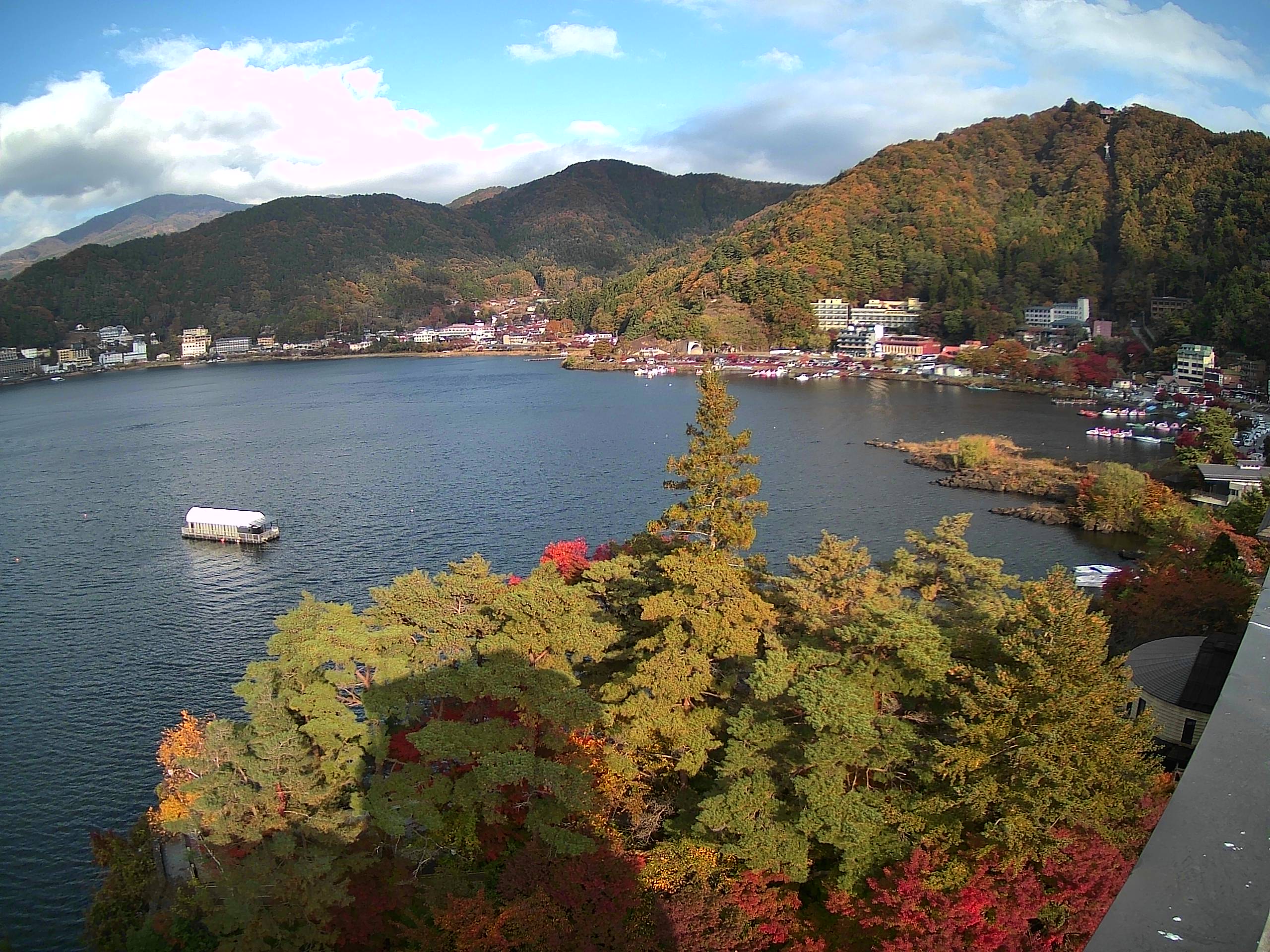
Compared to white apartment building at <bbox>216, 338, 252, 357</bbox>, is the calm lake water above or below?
below

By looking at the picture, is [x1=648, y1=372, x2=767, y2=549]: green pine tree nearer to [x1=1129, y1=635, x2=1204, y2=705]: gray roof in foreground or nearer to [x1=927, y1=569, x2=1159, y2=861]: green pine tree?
[x1=1129, y1=635, x2=1204, y2=705]: gray roof in foreground

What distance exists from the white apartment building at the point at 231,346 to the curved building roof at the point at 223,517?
4287cm

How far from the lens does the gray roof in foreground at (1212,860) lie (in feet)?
5.06

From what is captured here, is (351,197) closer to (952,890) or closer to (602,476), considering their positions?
(602,476)

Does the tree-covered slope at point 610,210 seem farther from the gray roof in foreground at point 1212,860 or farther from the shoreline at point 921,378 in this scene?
the gray roof in foreground at point 1212,860

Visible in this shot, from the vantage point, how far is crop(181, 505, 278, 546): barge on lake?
13.3 meters

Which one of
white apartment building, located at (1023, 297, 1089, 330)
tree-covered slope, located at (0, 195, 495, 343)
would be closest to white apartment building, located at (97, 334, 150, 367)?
tree-covered slope, located at (0, 195, 495, 343)

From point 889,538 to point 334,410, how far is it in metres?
21.2

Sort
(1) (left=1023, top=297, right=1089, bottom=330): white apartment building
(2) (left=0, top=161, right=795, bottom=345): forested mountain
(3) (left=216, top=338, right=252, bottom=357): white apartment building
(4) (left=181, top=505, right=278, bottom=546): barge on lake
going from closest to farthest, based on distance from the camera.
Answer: (4) (left=181, top=505, right=278, bottom=546): barge on lake, (1) (left=1023, top=297, right=1089, bottom=330): white apartment building, (3) (left=216, top=338, right=252, bottom=357): white apartment building, (2) (left=0, top=161, right=795, bottom=345): forested mountain

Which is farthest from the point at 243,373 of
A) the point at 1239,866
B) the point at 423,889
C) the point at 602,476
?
the point at 1239,866

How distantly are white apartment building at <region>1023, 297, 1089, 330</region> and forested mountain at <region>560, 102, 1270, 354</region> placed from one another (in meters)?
0.93

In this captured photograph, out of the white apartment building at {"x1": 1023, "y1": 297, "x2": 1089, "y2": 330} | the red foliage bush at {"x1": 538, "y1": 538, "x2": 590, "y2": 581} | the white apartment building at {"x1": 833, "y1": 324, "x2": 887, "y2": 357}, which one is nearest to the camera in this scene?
the red foliage bush at {"x1": 538, "y1": 538, "x2": 590, "y2": 581}

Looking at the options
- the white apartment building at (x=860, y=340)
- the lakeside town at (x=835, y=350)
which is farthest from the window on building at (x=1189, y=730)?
the white apartment building at (x=860, y=340)

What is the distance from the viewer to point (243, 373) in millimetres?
42500
